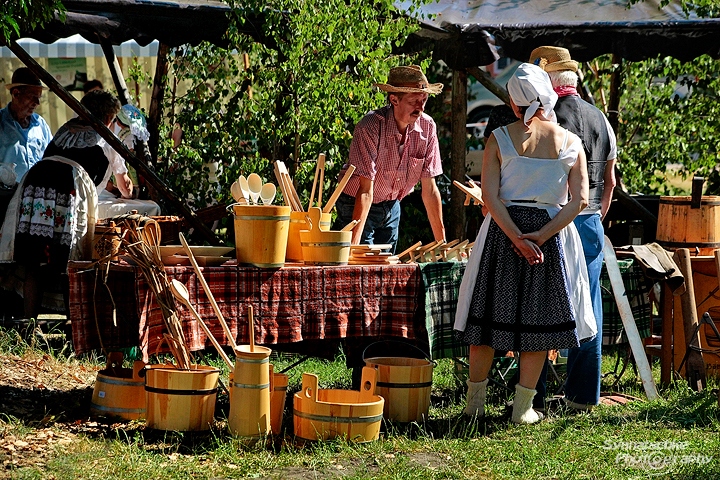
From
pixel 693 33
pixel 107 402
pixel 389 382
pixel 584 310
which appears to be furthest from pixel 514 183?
pixel 693 33

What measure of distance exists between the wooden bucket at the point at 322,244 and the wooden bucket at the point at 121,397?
948 millimetres

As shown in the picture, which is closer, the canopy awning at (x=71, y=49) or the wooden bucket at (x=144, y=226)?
the wooden bucket at (x=144, y=226)

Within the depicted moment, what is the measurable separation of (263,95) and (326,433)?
325 cm


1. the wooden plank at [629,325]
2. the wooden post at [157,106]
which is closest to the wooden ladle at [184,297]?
the wooden plank at [629,325]

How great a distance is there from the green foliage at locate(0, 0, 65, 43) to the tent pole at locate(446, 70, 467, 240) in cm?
450

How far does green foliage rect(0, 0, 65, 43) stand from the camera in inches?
165

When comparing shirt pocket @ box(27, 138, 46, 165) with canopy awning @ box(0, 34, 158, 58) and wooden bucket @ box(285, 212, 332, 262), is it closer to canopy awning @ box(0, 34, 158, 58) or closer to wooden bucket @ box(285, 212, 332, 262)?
wooden bucket @ box(285, 212, 332, 262)

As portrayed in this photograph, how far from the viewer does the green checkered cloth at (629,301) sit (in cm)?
570

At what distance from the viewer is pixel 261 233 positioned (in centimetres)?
456

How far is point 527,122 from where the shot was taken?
4641 mm

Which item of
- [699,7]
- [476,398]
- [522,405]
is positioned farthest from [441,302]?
[699,7]

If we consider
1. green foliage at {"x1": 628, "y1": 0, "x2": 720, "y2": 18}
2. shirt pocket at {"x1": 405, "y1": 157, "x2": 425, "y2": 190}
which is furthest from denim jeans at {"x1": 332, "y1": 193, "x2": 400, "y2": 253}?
green foliage at {"x1": 628, "y1": 0, "x2": 720, "y2": 18}

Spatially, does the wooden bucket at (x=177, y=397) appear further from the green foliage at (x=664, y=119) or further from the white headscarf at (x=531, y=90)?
the green foliage at (x=664, y=119)

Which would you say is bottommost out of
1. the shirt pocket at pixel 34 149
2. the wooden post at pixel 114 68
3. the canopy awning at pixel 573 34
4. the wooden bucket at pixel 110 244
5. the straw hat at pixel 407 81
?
the wooden bucket at pixel 110 244
